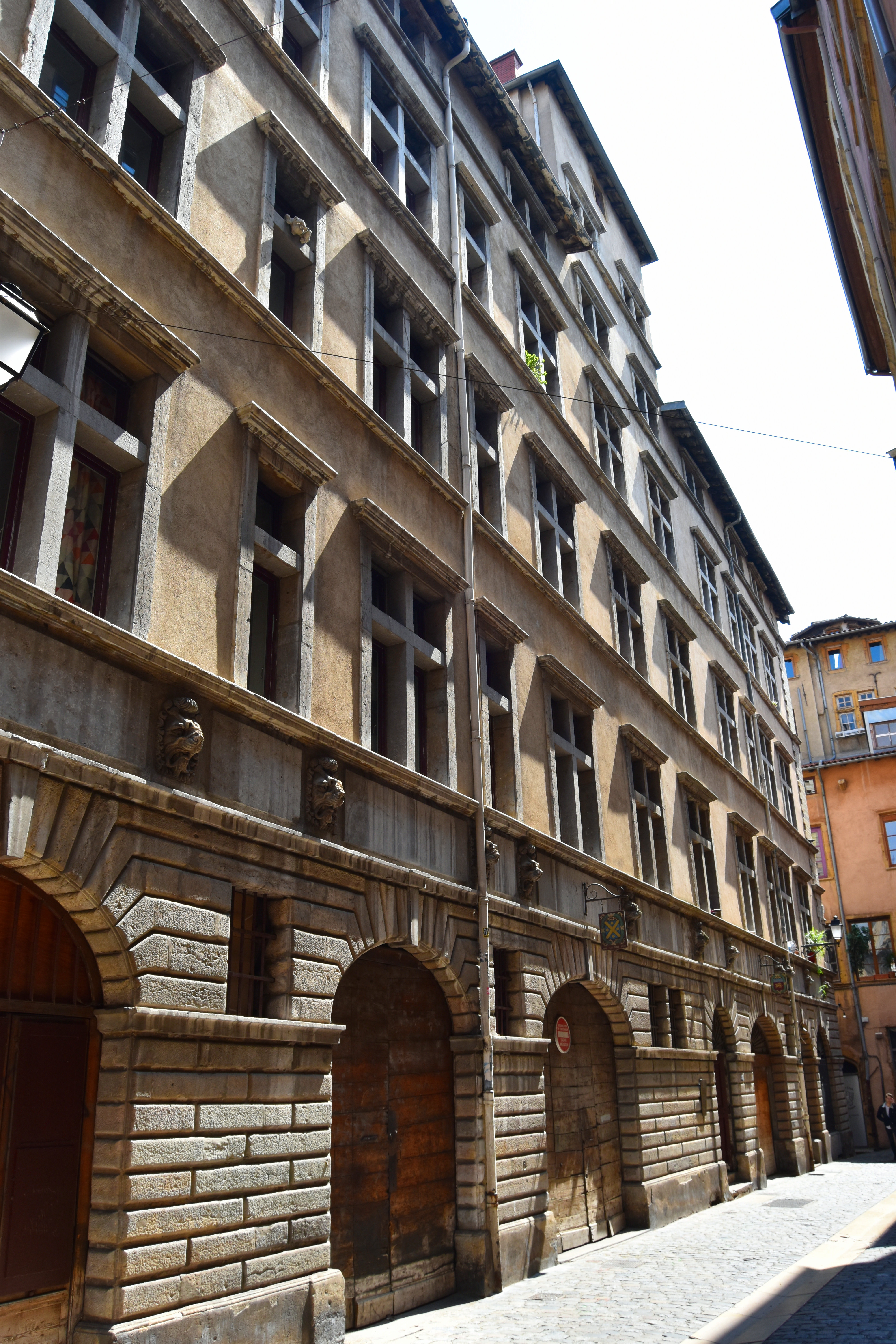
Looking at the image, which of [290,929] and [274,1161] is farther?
[290,929]

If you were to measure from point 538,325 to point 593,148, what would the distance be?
1000cm

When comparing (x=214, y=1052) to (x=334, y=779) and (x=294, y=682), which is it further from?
(x=294, y=682)

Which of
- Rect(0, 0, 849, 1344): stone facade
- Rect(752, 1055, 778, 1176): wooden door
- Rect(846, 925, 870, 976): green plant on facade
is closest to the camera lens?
Rect(0, 0, 849, 1344): stone facade

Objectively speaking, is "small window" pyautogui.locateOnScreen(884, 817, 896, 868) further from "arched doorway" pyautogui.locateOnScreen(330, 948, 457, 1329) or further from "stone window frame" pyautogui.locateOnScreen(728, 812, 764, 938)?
"arched doorway" pyautogui.locateOnScreen(330, 948, 457, 1329)

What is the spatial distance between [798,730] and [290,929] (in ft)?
138

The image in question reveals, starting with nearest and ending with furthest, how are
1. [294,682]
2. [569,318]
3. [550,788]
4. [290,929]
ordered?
[290,929]
[294,682]
[550,788]
[569,318]

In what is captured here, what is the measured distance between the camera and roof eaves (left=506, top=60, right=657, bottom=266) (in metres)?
25.4

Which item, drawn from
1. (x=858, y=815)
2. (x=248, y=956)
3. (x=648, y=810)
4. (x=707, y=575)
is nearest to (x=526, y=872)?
(x=248, y=956)

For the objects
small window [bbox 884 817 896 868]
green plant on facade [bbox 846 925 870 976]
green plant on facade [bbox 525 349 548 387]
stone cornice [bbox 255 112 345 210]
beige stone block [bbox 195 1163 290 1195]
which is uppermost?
green plant on facade [bbox 525 349 548 387]

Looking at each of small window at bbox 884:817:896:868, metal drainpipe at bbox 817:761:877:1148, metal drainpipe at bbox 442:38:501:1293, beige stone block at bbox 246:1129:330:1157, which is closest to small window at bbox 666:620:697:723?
metal drainpipe at bbox 442:38:501:1293

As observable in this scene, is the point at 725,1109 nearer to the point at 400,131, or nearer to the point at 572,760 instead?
the point at 572,760

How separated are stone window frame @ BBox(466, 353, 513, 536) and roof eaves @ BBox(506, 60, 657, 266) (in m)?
12.7

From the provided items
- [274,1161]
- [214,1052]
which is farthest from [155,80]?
[274,1161]

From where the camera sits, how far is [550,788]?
51.9 ft
